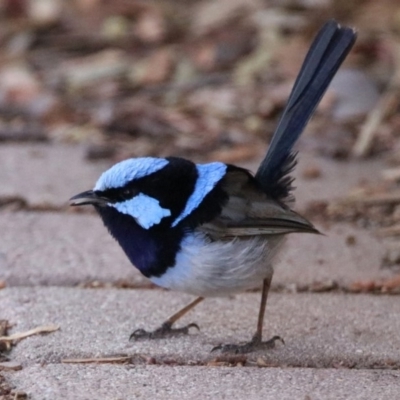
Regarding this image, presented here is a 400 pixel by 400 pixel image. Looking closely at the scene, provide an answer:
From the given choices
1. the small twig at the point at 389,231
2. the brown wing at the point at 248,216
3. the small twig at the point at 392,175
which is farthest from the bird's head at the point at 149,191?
the small twig at the point at 392,175

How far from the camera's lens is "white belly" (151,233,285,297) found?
10.7 feet

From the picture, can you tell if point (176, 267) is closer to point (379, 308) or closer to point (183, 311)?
point (183, 311)

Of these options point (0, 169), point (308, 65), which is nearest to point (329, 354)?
point (308, 65)

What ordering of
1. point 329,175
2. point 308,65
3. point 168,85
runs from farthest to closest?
point 168,85 < point 329,175 < point 308,65

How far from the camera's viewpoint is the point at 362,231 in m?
4.37

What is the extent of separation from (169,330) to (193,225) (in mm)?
352

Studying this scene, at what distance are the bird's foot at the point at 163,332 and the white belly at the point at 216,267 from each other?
0.42 ft

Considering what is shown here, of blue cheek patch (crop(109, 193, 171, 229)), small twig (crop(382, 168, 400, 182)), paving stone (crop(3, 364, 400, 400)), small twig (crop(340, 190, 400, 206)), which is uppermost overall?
small twig (crop(382, 168, 400, 182))

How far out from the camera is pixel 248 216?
11.2 feet

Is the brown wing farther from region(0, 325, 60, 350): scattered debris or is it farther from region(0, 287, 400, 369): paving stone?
region(0, 325, 60, 350): scattered debris

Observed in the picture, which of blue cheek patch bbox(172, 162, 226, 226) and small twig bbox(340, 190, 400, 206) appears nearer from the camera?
blue cheek patch bbox(172, 162, 226, 226)

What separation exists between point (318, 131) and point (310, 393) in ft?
10.7

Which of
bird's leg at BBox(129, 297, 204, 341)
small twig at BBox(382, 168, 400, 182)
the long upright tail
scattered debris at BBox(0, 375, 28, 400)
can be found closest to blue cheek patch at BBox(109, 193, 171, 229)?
bird's leg at BBox(129, 297, 204, 341)

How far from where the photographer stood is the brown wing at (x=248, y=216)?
3366 millimetres
